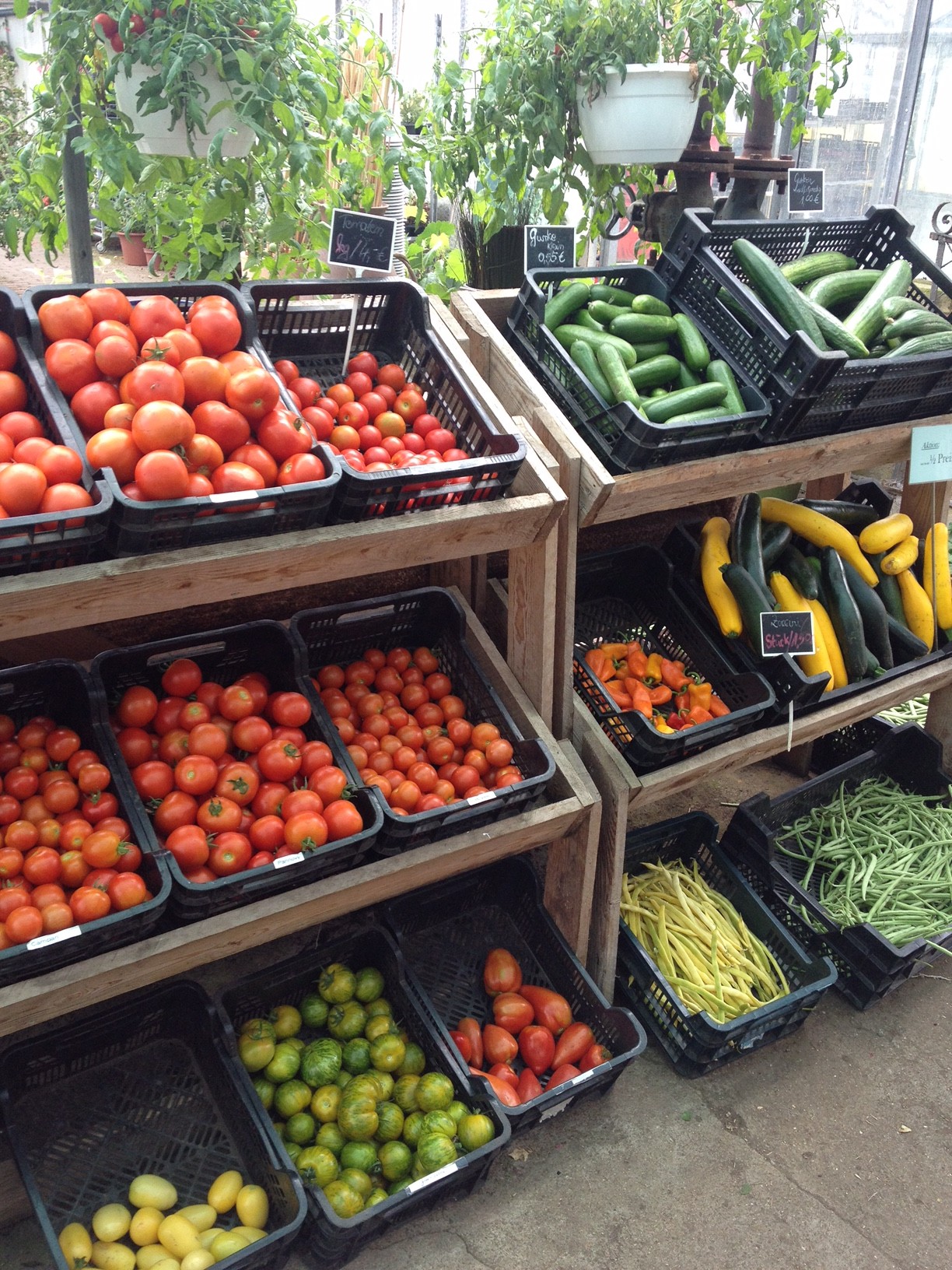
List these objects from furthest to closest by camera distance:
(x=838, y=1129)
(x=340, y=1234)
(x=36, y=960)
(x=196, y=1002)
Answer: (x=838, y=1129)
(x=196, y=1002)
(x=340, y=1234)
(x=36, y=960)

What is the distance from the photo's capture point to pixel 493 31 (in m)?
3.18

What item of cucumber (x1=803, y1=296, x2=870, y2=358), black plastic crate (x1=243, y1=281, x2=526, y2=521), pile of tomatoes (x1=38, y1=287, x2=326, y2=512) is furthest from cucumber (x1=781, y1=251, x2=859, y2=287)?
pile of tomatoes (x1=38, y1=287, x2=326, y2=512)

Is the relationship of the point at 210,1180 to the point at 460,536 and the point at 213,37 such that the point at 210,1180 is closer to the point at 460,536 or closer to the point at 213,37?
the point at 460,536

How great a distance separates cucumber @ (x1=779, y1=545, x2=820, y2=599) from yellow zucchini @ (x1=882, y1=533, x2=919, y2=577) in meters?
0.30

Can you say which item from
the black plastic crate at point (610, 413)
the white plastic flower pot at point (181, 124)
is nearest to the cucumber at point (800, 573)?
the black plastic crate at point (610, 413)

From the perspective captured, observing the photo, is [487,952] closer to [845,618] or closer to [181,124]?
[845,618]

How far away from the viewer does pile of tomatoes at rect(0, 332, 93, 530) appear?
57.3 inches

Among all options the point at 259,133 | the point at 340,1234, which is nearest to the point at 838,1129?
the point at 340,1234

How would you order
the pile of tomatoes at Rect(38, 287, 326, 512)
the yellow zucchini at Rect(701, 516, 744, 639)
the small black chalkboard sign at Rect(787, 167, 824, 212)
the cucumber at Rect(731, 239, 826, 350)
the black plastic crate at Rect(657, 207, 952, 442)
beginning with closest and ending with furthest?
the pile of tomatoes at Rect(38, 287, 326, 512) → the black plastic crate at Rect(657, 207, 952, 442) → the cucumber at Rect(731, 239, 826, 350) → the yellow zucchini at Rect(701, 516, 744, 639) → the small black chalkboard sign at Rect(787, 167, 824, 212)

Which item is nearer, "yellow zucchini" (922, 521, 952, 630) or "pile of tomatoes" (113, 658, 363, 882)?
"pile of tomatoes" (113, 658, 363, 882)

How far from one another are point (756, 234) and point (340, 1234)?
8.88 ft

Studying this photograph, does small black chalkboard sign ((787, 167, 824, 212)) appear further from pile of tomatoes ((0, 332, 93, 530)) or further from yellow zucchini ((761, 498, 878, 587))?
pile of tomatoes ((0, 332, 93, 530))

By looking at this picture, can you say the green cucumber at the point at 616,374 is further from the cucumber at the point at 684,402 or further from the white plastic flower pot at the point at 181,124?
the white plastic flower pot at the point at 181,124

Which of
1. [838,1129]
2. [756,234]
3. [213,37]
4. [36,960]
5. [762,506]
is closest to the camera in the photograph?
[36,960]
